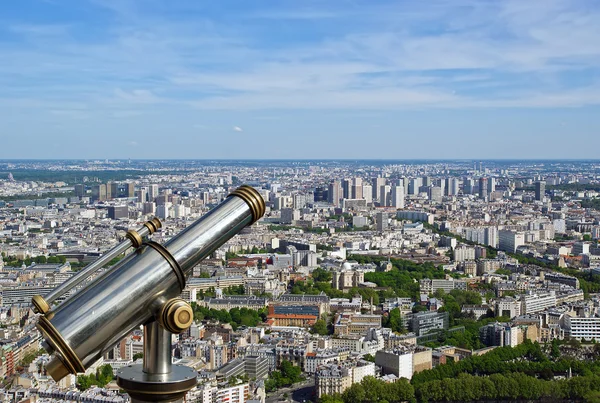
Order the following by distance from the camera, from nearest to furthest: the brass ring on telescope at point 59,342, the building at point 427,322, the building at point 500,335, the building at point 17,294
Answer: the brass ring on telescope at point 59,342 < the building at point 500,335 < the building at point 427,322 < the building at point 17,294

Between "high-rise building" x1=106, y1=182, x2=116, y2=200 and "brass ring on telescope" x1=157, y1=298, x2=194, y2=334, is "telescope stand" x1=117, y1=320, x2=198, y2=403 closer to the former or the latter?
"brass ring on telescope" x1=157, y1=298, x2=194, y2=334

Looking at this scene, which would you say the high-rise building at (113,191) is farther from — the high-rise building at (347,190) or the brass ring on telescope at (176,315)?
the brass ring on telescope at (176,315)

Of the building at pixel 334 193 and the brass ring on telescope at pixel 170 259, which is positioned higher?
the brass ring on telescope at pixel 170 259

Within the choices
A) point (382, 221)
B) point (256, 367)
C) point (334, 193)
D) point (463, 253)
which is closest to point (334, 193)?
point (334, 193)

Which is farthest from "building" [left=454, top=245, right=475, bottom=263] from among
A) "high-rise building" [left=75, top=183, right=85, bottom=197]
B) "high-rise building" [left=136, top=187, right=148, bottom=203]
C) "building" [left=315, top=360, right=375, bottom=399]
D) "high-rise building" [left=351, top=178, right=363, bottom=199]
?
"high-rise building" [left=75, top=183, right=85, bottom=197]

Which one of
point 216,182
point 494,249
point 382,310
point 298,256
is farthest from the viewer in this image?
point 216,182

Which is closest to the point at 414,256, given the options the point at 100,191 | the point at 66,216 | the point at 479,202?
the point at 66,216

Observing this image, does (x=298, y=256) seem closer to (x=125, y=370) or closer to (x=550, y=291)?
(x=550, y=291)

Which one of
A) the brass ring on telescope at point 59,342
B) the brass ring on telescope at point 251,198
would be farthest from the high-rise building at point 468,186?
the brass ring on telescope at point 59,342
